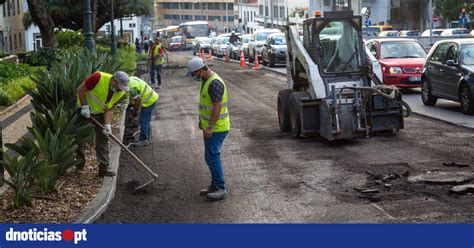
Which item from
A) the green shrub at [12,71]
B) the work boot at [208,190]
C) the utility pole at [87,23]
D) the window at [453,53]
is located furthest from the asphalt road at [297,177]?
the green shrub at [12,71]

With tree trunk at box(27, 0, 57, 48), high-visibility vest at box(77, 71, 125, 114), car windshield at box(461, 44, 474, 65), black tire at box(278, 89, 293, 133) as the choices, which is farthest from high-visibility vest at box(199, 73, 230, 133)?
tree trunk at box(27, 0, 57, 48)

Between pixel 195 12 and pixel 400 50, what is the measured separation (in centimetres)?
10921

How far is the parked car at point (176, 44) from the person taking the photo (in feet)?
288

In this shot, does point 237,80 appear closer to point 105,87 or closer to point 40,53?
point 40,53

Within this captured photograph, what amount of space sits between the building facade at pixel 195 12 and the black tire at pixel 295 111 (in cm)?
10642

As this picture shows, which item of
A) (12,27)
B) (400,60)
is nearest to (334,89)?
(400,60)

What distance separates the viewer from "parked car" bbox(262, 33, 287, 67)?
1569 inches

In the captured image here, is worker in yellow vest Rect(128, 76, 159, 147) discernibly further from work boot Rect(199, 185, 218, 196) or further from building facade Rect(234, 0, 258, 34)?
building facade Rect(234, 0, 258, 34)

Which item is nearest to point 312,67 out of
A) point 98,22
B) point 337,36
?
point 337,36

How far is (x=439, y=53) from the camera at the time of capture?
20.0 m

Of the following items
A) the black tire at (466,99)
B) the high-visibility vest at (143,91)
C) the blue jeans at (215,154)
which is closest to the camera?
the blue jeans at (215,154)

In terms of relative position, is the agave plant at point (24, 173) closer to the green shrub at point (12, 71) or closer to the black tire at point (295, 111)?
the black tire at point (295, 111)

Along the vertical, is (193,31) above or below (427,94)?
above

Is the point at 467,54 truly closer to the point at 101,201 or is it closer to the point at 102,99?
the point at 102,99
